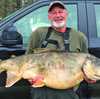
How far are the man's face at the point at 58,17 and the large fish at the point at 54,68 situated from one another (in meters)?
0.27

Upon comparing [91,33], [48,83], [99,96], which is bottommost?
[99,96]

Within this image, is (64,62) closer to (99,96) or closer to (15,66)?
(15,66)

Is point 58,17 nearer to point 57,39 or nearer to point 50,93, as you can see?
point 57,39

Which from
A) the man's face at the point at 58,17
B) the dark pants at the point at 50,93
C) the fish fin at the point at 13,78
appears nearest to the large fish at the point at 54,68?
the fish fin at the point at 13,78

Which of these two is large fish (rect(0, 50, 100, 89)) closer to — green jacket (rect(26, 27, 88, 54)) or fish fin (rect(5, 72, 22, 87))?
fish fin (rect(5, 72, 22, 87))

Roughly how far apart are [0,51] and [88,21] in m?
1.23

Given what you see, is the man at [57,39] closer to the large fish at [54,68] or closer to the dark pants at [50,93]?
the dark pants at [50,93]

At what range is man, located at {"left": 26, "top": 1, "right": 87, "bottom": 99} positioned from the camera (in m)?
4.34

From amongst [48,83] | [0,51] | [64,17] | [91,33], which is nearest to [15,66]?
[48,83]

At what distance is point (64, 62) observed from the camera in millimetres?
4211

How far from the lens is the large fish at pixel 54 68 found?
4145 millimetres

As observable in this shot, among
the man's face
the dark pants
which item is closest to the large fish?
the dark pants

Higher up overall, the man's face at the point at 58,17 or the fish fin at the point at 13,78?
the man's face at the point at 58,17

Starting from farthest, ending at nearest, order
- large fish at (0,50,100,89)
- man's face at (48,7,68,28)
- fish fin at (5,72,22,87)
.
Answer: man's face at (48,7,68,28), fish fin at (5,72,22,87), large fish at (0,50,100,89)
